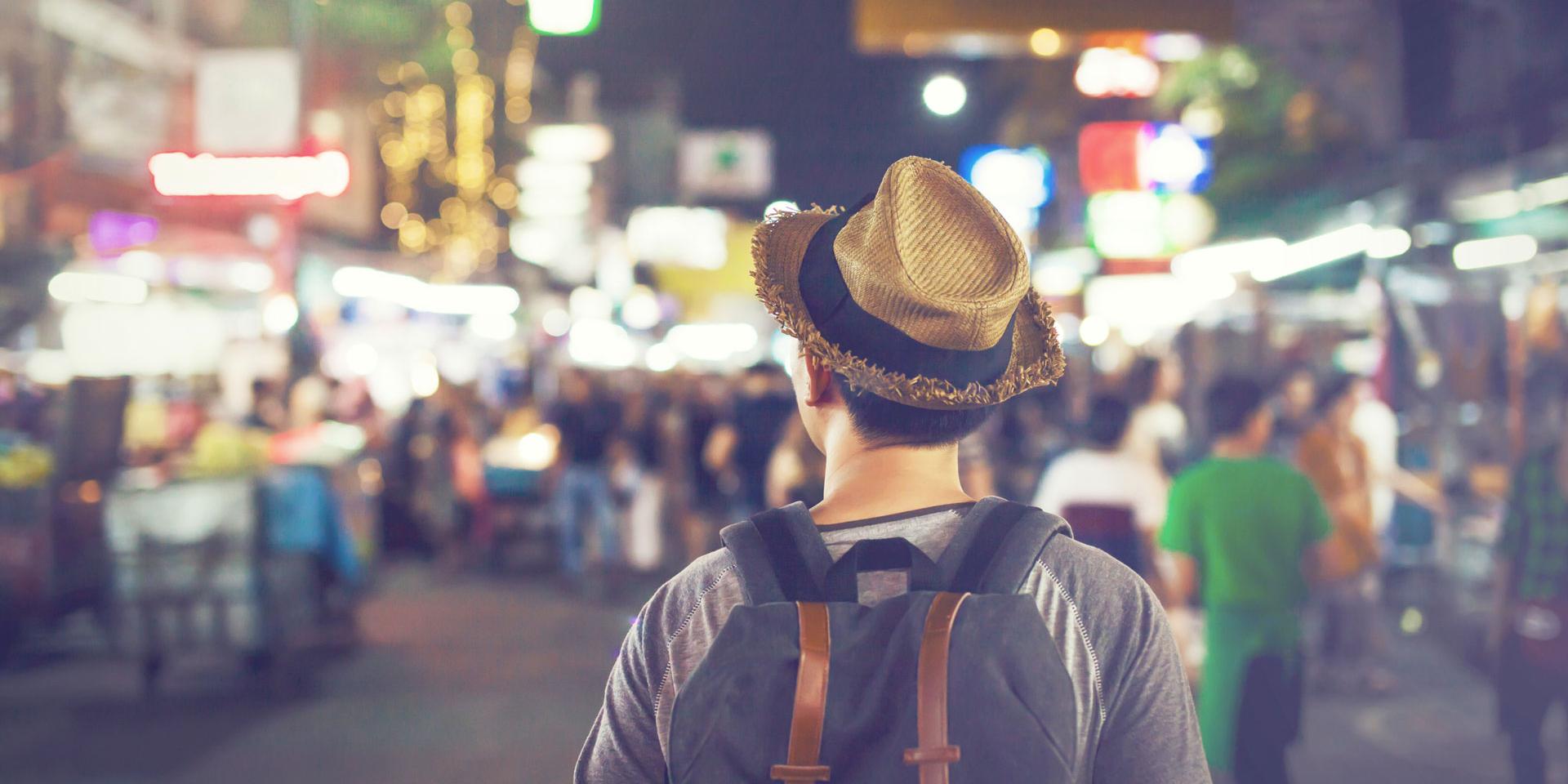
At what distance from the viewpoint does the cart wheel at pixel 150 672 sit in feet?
28.9

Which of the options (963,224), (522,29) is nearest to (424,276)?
(522,29)

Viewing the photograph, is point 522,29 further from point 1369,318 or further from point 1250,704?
point 1250,704

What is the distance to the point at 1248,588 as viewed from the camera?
523cm

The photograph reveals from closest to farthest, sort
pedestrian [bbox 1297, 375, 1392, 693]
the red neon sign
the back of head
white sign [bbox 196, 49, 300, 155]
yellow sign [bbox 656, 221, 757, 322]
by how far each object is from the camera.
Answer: pedestrian [bbox 1297, 375, 1392, 693] < the back of head < the red neon sign < white sign [bbox 196, 49, 300, 155] < yellow sign [bbox 656, 221, 757, 322]

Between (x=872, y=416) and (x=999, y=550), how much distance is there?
0.84ft

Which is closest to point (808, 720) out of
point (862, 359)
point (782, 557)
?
point (782, 557)

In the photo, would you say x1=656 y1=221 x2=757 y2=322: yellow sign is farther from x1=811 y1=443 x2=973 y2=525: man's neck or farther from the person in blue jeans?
x1=811 y1=443 x2=973 y2=525: man's neck

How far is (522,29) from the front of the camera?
33.6 m

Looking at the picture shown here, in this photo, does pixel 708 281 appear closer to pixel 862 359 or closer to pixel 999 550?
pixel 862 359

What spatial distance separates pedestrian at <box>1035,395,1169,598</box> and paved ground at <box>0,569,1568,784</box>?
1689 millimetres

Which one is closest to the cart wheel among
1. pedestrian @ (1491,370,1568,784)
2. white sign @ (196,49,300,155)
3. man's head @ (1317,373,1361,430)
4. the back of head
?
the back of head

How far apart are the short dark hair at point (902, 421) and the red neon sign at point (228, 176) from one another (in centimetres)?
1235

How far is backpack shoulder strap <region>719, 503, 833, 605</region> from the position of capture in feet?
5.30

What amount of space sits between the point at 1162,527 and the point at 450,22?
79.5 ft
